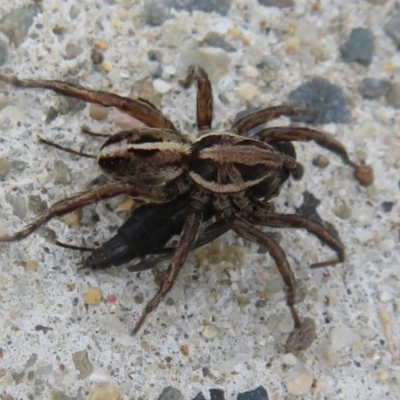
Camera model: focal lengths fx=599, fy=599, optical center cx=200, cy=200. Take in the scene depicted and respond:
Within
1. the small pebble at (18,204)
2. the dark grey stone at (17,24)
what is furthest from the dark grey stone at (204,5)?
the small pebble at (18,204)

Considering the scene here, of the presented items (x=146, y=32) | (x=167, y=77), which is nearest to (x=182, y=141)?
(x=167, y=77)

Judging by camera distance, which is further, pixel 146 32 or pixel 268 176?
pixel 146 32

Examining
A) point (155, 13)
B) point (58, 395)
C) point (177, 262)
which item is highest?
point (155, 13)

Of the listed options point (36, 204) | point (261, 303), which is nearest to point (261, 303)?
point (261, 303)

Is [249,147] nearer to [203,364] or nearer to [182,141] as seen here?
[182,141]

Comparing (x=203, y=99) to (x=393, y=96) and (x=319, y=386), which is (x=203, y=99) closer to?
(x=393, y=96)

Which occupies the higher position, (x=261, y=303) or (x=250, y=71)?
(x=250, y=71)

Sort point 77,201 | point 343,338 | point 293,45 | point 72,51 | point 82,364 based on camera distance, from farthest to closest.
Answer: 1. point 293,45
2. point 72,51
3. point 343,338
4. point 82,364
5. point 77,201
